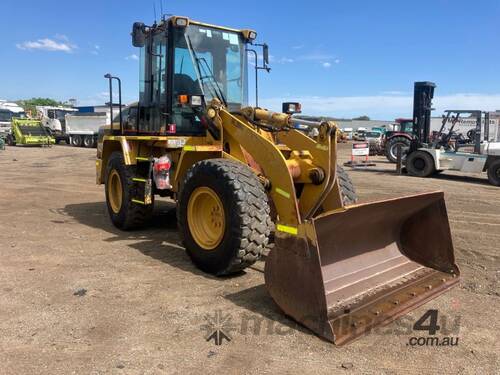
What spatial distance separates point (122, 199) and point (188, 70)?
2149 millimetres

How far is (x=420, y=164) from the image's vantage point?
16719mm

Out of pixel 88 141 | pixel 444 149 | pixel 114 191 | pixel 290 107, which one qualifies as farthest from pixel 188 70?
pixel 88 141

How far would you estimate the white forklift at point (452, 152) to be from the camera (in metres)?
15.2

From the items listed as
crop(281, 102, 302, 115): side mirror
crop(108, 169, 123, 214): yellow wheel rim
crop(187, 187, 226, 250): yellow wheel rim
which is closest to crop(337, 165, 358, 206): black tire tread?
crop(281, 102, 302, 115): side mirror

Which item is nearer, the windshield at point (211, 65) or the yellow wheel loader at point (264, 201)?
the yellow wheel loader at point (264, 201)

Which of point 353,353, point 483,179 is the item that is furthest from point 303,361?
point 483,179

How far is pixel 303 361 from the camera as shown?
3295mm

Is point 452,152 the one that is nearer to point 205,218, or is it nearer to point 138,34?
point 138,34

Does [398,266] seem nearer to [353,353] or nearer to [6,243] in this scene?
[353,353]

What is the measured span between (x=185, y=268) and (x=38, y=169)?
562 inches

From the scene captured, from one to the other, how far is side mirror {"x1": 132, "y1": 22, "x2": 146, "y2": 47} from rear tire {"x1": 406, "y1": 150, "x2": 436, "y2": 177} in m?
12.5

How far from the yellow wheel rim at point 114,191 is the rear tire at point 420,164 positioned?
12115 mm

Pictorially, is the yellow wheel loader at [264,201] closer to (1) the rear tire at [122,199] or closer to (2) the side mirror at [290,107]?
(1) the rear tire at [122,199]

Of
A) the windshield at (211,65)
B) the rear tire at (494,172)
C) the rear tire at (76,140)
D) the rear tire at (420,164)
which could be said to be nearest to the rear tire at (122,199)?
the windshield at (211,65)
